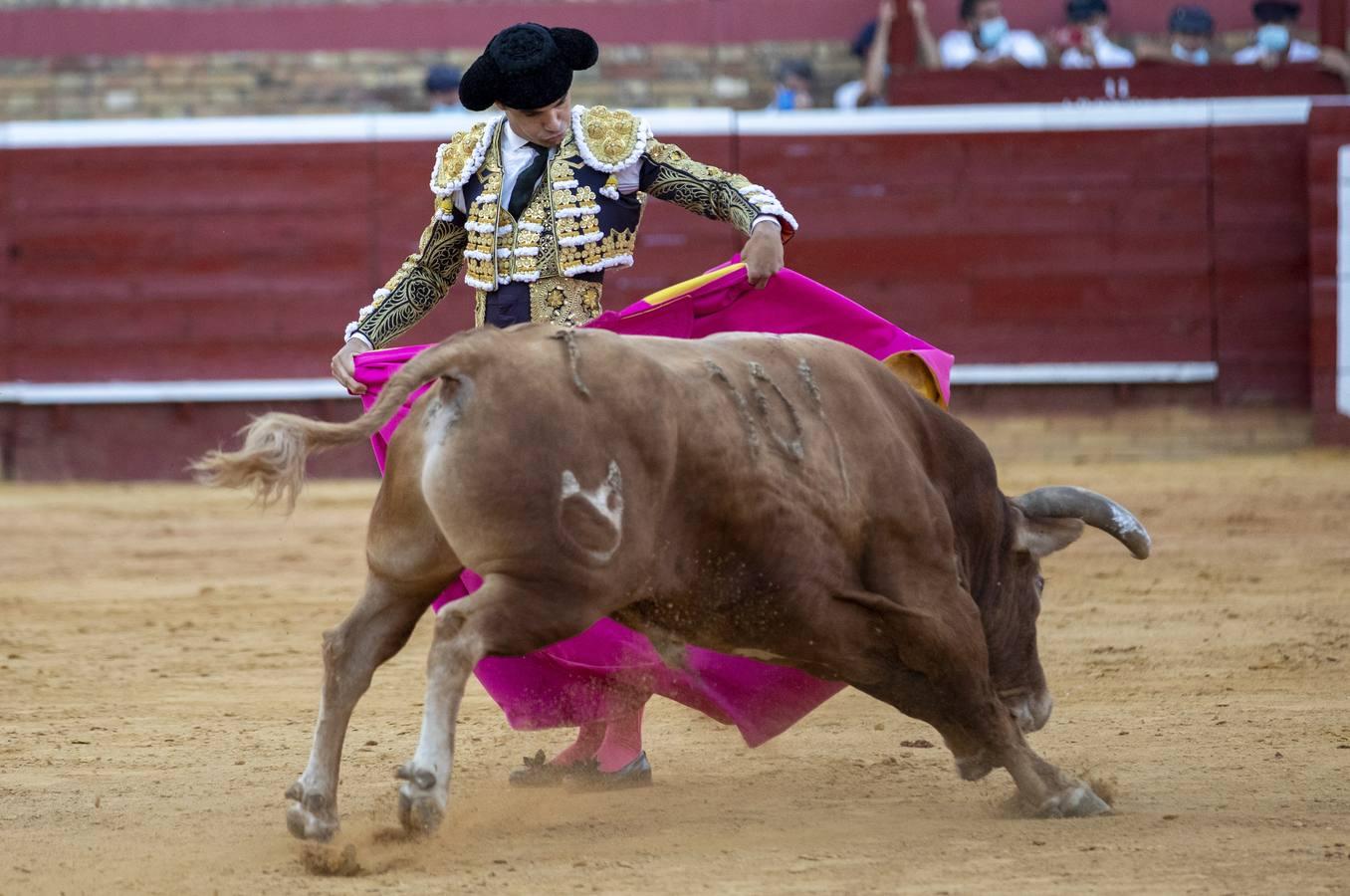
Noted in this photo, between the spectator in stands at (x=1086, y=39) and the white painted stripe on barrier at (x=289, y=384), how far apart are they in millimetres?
1687

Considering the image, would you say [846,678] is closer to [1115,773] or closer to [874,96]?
[1115,773]

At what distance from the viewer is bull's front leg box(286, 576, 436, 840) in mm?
2635

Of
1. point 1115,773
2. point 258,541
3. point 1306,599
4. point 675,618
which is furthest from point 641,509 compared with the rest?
point 258,541

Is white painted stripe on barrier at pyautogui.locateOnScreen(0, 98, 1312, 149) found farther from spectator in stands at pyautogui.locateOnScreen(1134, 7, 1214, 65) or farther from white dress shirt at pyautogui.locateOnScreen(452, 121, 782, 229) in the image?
white dress shirt at pyautogui.locateOnScreen(452, 121, 782, 229)

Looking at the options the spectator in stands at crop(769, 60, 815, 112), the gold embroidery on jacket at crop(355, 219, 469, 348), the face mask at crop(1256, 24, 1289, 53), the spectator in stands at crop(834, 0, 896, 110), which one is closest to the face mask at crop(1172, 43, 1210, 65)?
the face mask at crop(1256, 24, 1289, 53)

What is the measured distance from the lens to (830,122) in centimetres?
846

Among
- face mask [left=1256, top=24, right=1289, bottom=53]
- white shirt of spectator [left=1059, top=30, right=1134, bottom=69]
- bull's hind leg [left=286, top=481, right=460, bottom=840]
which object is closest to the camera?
bull's hind leg [left=286, top=481, right=460, bottom=840]

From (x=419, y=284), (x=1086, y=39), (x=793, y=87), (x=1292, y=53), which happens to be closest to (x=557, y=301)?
(x=419, y=284)

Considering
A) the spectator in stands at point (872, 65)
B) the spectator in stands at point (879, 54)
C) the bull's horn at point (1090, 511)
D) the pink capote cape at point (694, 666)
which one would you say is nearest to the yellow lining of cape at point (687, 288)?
the pink capote cape at point (694, 666)

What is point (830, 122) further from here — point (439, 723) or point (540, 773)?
point (439, 723)

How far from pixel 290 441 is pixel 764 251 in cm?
90

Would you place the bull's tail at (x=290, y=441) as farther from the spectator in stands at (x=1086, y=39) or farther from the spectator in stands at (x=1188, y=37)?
the spectator in stands at (x=1188, y=37)

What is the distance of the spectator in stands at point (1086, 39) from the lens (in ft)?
30.1

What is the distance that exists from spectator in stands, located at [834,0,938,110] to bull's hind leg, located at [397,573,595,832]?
22.9ft
